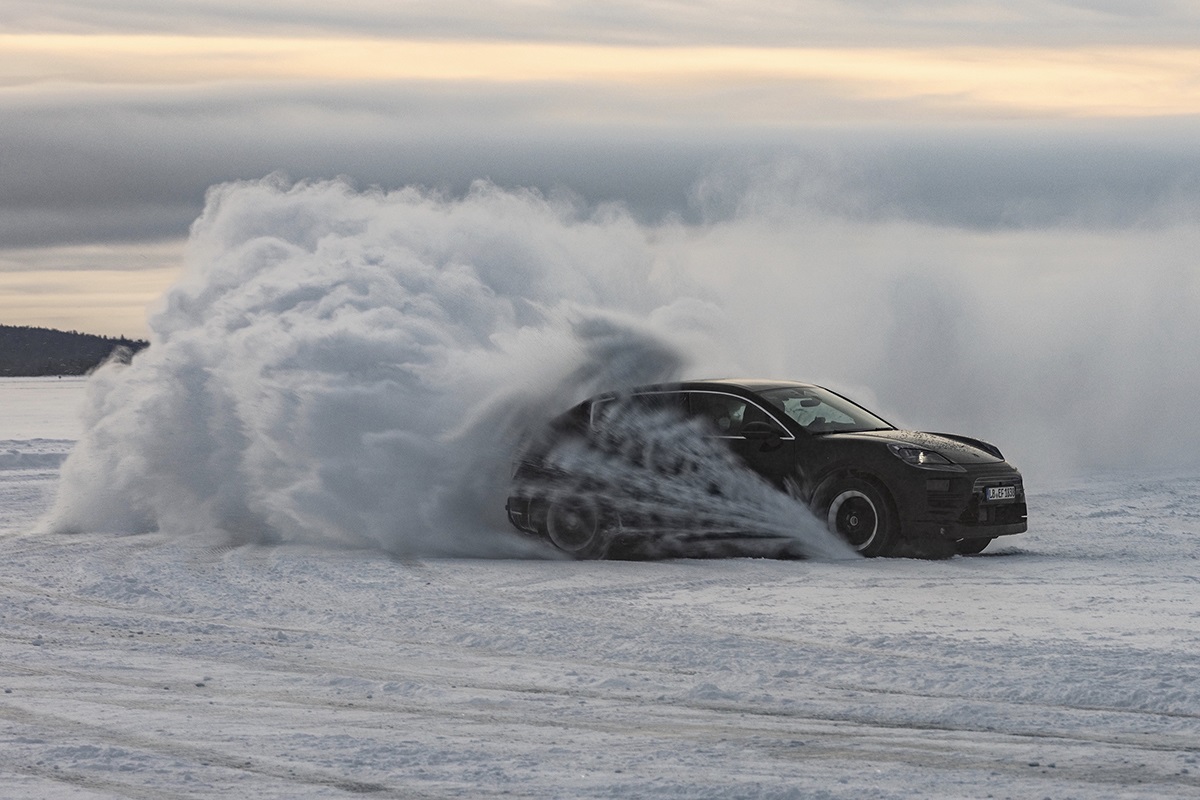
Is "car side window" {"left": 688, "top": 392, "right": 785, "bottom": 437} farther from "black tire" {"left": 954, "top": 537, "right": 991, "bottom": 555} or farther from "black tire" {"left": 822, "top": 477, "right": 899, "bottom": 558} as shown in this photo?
"black tire" {"left": 954, "top": 537, "right": 991, "bottom": 555}

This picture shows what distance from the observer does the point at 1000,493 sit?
12.2 metres

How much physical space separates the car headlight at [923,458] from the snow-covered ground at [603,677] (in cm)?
75

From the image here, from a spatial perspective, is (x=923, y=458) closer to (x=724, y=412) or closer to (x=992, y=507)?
(x=992, y=507)

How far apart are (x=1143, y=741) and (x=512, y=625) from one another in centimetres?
399

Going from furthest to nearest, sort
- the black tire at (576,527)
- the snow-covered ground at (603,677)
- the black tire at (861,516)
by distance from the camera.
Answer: the black tire at (576,527) → the black tire at (861,516) → the snow-covered ground at (603,677)

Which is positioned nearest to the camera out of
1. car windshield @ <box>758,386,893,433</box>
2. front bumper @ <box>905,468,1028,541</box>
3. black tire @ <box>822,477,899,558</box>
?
front bumper @ <box>905,468,1028,541</box>

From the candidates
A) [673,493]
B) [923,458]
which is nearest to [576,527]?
[673,493]

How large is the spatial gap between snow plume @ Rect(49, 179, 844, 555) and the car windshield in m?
1.61

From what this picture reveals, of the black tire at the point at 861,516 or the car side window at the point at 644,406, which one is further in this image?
the car side window at the point at 644,406

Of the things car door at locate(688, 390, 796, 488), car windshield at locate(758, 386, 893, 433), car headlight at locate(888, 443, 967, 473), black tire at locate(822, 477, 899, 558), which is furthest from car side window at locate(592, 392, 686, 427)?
car headlight at locate(888, 443, 967, 473)

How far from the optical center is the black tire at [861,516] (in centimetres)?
1221

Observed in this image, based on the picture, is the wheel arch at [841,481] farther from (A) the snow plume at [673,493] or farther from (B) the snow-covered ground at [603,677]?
(B) the snow-covered ground at [603,677]

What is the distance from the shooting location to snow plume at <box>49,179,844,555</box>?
13555mm

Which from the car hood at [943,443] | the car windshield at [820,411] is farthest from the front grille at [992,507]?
the car windshield at [820,411]
